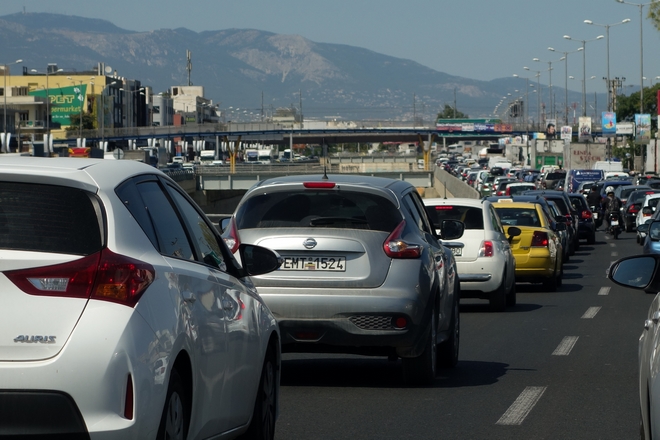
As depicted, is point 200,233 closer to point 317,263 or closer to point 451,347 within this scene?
point 317,263

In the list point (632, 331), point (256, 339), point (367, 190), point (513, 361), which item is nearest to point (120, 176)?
point (256, 339)

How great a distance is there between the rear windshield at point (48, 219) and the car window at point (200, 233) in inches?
A: 41.2

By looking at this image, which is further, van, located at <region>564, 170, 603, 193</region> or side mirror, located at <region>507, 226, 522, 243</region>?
van, located at <region>564, 170, 603, 193</region>

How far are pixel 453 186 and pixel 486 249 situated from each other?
55638mm

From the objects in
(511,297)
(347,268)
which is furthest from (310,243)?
(511,297)

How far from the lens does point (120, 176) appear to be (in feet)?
16.2

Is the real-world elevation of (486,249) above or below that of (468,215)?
below

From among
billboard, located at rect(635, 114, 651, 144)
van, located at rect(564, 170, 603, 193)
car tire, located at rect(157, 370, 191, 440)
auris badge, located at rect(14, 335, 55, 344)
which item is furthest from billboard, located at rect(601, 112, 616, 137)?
auris badge, located at rect(14, 335, 55, 344)

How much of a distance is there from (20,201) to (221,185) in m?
86.2

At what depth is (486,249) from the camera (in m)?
17.0

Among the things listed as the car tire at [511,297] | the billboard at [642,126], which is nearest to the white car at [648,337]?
the car tire at [511,297]

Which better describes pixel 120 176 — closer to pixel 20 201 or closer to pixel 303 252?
pixel 20 201

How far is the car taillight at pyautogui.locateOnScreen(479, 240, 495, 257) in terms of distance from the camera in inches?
668

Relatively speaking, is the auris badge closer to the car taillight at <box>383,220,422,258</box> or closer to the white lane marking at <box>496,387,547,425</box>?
the white lane marking at <box>496,387,547,425</box>
